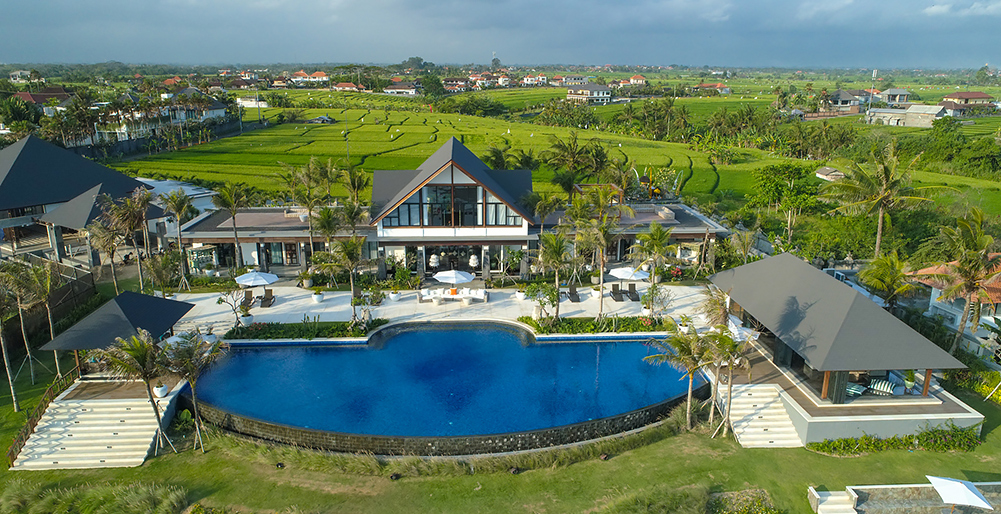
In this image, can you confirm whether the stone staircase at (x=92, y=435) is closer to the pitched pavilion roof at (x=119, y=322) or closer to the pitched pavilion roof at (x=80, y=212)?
the pitched pavilion roof at (x=119, y=322)

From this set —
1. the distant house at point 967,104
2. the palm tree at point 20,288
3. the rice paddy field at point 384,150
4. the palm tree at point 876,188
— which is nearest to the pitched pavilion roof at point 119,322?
the palm tree at point 20,288

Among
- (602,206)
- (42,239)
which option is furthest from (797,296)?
(42,239)

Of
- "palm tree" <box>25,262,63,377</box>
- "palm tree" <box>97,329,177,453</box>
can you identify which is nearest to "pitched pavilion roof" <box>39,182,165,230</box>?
"palm tree" <box>25,262,63,377</box>

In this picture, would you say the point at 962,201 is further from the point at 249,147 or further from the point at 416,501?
the point at 249,147

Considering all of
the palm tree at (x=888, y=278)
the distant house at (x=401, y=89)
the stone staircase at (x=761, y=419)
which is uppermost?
the distant house at (x=401, y=89)

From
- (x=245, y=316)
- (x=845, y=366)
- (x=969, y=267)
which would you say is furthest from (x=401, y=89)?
(x=845, y=366)

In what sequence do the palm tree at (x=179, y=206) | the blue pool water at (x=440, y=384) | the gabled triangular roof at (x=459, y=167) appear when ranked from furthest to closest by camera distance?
the gabled triangular roof at (x=459, y=167) → the palm tree at (x=179, y=206) → the blue pool water at (x=440, y=384)

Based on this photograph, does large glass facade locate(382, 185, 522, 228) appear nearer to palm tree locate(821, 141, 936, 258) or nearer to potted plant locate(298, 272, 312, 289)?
potted plant locate(298, 272, 312, 289)
